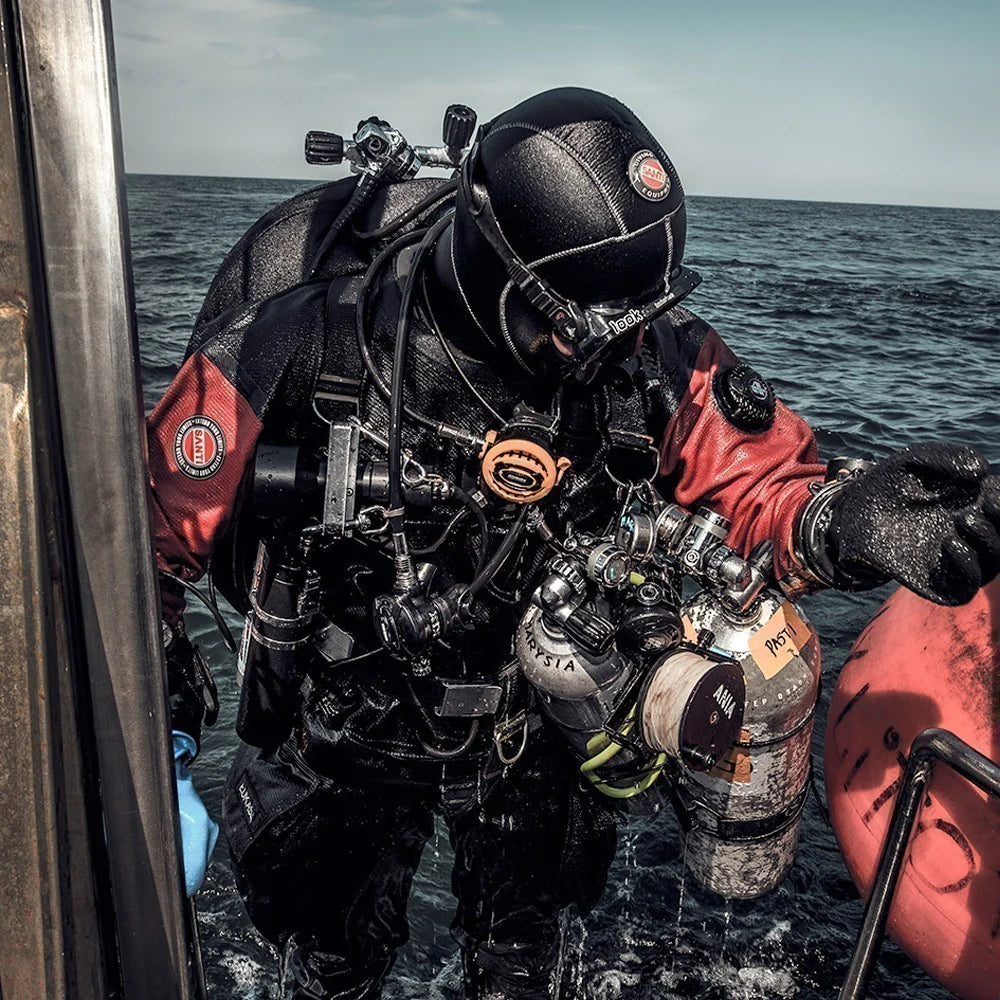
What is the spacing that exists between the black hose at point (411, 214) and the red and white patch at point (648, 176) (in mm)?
845

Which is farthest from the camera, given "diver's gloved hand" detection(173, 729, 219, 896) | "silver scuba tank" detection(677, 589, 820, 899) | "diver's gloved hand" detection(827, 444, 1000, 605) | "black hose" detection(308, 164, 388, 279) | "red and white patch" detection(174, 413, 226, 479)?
"black hose" detection(308, 164, 388, 279)

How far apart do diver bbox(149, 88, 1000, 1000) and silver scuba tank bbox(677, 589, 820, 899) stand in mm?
152

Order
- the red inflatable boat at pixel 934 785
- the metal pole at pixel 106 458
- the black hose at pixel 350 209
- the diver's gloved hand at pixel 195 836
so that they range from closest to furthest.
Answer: the metal pole at pixel 106 458 → the diver's gloved hand at pixel 195 836 → the red inflatable boat at pixel 934 785 → the black hose at pixel 350 209

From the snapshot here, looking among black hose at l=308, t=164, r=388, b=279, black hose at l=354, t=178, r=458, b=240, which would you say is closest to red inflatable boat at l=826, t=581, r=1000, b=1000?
black hose at l=354, t=178, r=458, b=240

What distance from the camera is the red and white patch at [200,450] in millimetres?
2363

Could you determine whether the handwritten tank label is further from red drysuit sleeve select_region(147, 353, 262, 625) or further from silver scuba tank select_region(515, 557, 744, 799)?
red drysuit sleeve select_region(147, 353, 262, 625)

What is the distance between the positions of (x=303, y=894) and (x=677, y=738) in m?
1.54

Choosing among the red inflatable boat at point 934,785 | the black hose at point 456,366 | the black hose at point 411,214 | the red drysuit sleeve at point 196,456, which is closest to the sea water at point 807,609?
the red drysuit sleeve at point 196,456

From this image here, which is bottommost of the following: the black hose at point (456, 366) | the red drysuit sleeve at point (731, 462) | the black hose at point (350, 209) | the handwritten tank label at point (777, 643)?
the handwritten tank label at point (777, 643)

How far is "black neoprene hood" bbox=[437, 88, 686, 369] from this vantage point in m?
2.27

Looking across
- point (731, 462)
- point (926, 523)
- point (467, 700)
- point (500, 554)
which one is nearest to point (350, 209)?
point (500, 554)

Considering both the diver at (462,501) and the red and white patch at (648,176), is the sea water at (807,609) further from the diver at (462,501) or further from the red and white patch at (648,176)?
the red and white patch at (648,176)

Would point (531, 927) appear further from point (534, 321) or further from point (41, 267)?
point (41, 267)

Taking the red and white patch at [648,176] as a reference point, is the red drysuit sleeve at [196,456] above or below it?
below
